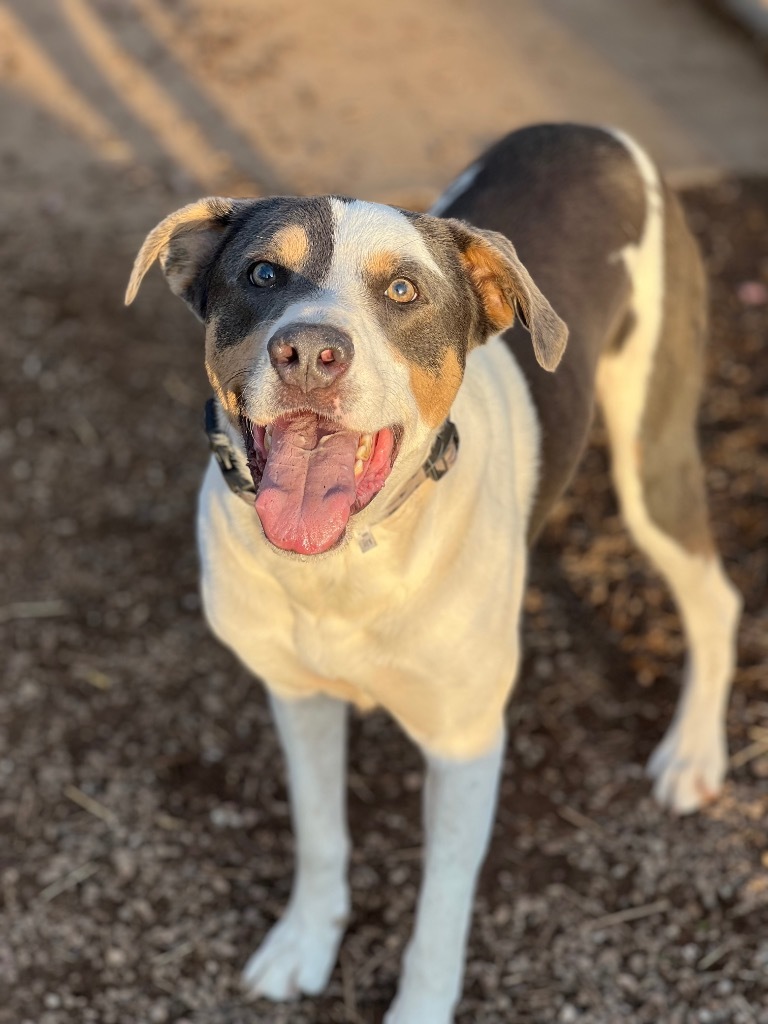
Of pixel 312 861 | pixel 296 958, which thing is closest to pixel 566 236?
pixel 312 861

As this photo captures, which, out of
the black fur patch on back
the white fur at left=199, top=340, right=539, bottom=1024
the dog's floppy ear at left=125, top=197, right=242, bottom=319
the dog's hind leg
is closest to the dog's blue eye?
the dog's floppy ear at left=125, top=197, right=242, bottom=319

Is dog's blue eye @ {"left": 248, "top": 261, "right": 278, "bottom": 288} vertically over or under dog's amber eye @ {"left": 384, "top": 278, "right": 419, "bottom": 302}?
under

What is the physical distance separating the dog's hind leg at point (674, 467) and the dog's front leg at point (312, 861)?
1185 mm

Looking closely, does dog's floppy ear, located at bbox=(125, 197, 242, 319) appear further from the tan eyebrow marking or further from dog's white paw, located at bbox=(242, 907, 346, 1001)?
dog's white paw, located at bbox=(242, 907, 346, 1001)

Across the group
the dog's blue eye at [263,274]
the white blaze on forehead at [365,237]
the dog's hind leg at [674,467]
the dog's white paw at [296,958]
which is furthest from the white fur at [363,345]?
the dog's white paw at [296,958]

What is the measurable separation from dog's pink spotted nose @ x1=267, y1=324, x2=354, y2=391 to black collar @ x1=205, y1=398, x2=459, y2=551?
0.39m

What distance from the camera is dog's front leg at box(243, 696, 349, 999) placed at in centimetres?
363

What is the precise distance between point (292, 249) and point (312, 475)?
19.3 inches

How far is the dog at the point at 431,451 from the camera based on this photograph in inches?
108

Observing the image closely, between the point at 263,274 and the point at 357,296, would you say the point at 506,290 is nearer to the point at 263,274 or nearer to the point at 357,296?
the point at 357,296

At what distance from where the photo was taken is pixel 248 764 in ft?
14.6

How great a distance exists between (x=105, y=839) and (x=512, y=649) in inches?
66.1

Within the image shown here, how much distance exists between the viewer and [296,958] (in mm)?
3820

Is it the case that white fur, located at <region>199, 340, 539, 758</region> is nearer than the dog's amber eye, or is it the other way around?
the dog's amber eye
